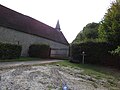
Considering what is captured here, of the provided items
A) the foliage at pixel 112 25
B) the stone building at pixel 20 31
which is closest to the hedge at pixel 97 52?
the foliage at pixel 112 25

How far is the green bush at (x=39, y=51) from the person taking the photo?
2540 centimetres

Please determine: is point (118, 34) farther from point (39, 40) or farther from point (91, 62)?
point (39, 40)

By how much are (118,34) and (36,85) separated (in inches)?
613

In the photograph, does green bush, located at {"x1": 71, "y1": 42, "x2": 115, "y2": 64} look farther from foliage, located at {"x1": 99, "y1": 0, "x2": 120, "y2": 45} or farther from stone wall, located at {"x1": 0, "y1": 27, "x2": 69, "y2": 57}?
stone wall, located at {"x1": 0, "y1": 27, "x2": 69, "y2": 57}

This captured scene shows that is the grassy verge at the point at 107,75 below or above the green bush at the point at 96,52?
below

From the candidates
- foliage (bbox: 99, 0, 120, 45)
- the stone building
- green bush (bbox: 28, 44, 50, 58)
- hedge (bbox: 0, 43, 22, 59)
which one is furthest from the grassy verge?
the stone building

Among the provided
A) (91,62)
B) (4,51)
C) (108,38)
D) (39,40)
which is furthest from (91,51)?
(39,40)

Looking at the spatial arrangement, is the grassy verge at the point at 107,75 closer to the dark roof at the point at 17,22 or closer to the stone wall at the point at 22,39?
the stone wall at the point at 22,39

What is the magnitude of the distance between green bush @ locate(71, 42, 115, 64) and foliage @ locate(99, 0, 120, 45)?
118 centimetres

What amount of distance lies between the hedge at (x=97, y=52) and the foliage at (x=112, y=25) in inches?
45.4

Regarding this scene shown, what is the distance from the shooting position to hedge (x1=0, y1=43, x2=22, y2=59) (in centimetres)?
1692

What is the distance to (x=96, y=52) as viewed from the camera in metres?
A: 20.7

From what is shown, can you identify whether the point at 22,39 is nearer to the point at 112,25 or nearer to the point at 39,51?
the point at 39,51

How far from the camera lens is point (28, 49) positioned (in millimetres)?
27109
